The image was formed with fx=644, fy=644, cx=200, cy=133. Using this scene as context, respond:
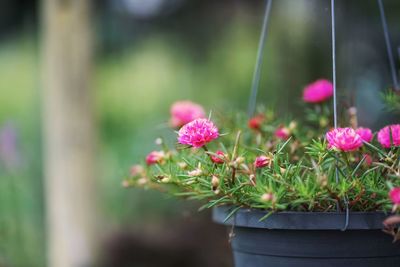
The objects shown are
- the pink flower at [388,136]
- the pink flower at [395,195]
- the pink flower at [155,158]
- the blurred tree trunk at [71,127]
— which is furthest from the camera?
the blurred tree trunk at [71,127]

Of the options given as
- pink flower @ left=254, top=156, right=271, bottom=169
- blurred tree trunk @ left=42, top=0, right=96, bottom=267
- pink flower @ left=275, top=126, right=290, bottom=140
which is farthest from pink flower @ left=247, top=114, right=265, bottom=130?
blurred tree trunk @ left=42, top=0, right=96, bottom=267

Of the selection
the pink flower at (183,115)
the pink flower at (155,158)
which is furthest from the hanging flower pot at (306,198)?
the pink flower at (183,115)

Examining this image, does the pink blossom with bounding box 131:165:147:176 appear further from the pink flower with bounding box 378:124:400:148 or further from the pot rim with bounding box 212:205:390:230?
the pink flower with bounding box 378:124:400:148

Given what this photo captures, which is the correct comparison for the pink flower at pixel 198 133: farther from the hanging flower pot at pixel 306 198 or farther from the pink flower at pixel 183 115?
the pink flower at pixel 183 115

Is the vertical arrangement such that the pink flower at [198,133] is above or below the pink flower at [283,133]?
above

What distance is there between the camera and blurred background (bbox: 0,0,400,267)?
2457 mm

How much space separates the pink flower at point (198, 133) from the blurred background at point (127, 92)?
30cm

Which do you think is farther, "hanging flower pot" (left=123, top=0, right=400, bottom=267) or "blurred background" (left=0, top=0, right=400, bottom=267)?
"blurred background" (left=0, top=0, right=400, bottom=267)

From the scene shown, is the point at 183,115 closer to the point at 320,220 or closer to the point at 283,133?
the point at 283,133

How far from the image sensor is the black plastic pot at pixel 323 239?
848 millimetres

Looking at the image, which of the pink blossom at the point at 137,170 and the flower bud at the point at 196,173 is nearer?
the flower bud at the point at 196,173

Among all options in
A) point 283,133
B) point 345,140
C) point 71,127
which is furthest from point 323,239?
point 71,127

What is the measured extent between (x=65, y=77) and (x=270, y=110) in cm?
169

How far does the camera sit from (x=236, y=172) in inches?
36.4
